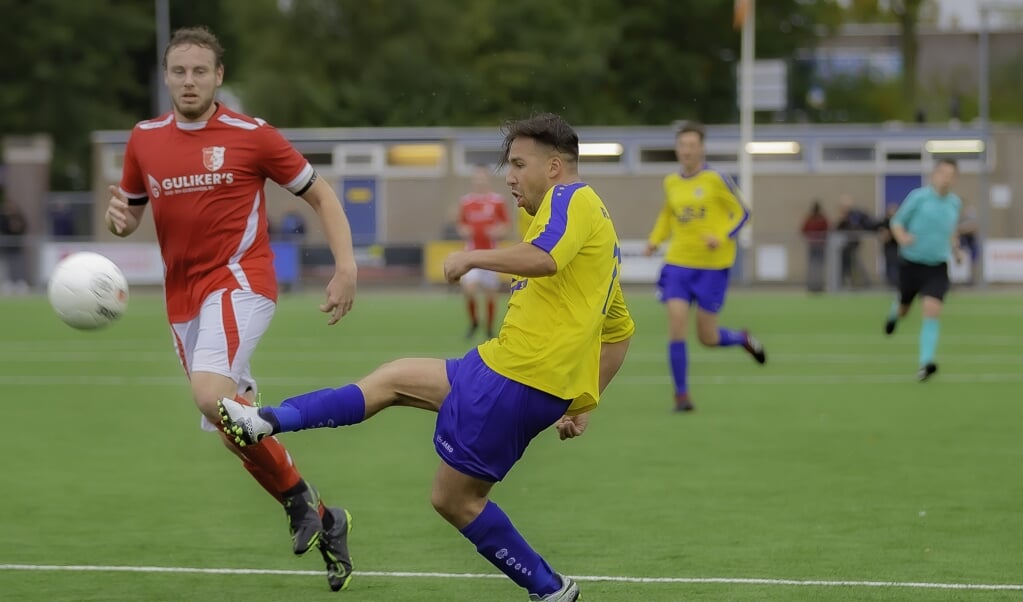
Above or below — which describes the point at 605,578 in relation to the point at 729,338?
below

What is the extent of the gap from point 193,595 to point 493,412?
5.98 ft

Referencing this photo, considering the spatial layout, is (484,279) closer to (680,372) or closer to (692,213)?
(692,213)

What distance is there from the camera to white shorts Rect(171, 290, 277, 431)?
6656 millimetres

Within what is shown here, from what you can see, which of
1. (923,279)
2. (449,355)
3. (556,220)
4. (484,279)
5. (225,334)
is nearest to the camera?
(556,220)

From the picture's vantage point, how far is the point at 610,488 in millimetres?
9609

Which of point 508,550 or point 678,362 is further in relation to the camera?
point 678,362

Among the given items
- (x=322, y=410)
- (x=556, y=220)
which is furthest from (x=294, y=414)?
(x=556, y=220)

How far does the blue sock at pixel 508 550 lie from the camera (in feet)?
19.1

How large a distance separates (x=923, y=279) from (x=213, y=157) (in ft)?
33.5

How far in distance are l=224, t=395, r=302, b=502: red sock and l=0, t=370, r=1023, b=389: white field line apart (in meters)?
8.73

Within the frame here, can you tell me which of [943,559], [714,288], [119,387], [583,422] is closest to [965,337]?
[714,288]

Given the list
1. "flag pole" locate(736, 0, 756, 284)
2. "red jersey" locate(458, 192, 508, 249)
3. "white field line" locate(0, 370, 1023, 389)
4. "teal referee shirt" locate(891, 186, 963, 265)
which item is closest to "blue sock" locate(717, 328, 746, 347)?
"white field line" locate(0, 370, 1023, 389)

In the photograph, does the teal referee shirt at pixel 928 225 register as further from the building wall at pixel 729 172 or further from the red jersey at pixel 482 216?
the building wall at pixel 729 172

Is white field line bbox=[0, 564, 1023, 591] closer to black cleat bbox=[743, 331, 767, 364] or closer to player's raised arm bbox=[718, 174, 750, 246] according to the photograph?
player's raised arm bbox=[718, 174, 750, 246]
